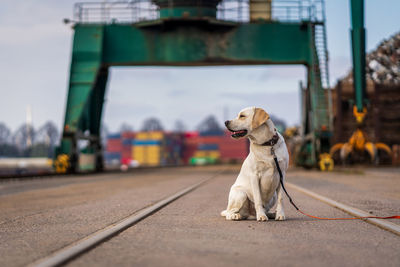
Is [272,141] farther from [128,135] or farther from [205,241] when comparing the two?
[128,135]

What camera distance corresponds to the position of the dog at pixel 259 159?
20.2 ft

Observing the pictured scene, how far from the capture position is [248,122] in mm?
6168

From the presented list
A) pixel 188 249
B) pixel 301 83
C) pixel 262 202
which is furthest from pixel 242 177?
pixel 301 83

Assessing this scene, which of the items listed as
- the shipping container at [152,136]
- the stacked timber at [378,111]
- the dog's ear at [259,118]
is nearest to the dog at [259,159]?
the dog's ear at [259,118]

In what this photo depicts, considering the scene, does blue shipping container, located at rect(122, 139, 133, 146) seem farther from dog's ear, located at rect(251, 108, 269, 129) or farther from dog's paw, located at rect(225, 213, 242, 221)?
dog's ear, located at rect(251, 108, 269, 129)

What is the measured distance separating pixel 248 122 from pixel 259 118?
0.14m

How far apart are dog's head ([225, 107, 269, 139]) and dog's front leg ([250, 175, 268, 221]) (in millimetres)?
552

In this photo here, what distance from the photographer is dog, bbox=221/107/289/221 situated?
243 inches

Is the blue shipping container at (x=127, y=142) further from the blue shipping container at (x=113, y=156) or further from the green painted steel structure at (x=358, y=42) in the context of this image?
the green painted steel structure at (x=358, y=42)

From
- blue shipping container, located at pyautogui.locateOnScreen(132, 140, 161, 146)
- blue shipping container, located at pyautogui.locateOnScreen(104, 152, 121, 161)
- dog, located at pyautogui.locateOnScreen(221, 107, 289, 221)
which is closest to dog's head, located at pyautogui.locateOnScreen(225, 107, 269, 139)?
dog, located at pyautogui.locateOnScreen(221, 107, 289, 221)

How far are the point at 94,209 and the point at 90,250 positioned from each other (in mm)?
4274

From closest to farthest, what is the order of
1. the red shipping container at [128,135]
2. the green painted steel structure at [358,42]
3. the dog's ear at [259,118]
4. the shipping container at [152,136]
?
the dog's ear at [259,118]
the green painted steel structure at [358,42]
the shipping container at [152,136]
the red shipping container at [128,135]

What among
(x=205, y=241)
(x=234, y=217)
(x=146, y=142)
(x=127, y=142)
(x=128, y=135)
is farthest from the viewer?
(x=128, y=135)

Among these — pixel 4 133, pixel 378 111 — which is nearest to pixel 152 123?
pixel 4 133
